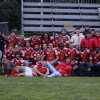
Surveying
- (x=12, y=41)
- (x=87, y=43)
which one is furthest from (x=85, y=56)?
(x=12, y=41)

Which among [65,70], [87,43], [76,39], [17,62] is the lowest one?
[65,70]

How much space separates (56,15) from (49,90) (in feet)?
51.5

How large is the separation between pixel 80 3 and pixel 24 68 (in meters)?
11.8

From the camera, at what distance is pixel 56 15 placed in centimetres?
2619

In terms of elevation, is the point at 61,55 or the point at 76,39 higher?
the point at 76,39

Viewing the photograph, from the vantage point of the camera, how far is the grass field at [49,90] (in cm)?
955

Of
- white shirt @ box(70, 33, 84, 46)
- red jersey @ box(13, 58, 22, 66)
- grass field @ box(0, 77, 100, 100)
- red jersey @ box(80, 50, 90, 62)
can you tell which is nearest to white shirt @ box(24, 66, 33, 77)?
red jersey @ box(13, 58, 22, 66)

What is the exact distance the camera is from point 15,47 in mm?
17984

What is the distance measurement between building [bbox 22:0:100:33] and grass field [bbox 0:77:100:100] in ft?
42.7

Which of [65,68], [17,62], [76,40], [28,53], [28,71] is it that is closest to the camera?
[28,71]

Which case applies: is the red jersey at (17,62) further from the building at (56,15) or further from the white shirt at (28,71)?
the building at (56,15)

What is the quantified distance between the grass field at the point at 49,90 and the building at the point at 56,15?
1302cm

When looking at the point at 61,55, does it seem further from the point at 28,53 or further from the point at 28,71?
the point at 28,71

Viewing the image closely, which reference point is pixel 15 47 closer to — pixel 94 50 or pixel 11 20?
pixel 94 50
